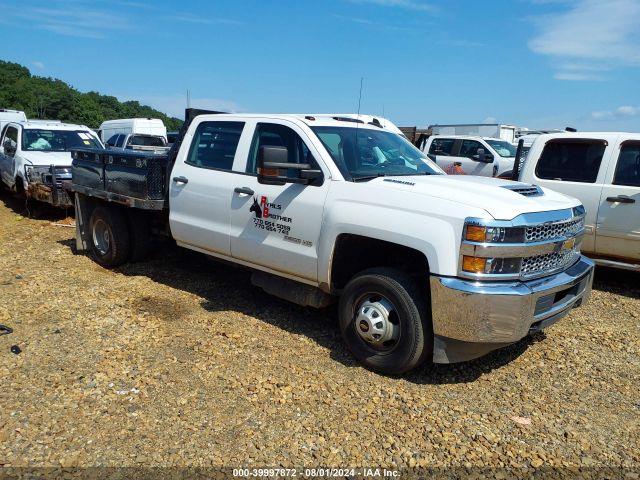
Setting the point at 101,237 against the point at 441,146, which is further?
the point at 441,146

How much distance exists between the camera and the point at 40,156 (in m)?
10.4

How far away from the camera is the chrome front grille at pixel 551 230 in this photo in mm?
3617

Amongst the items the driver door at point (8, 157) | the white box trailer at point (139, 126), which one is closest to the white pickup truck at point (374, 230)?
the driver door at point (8, 157)

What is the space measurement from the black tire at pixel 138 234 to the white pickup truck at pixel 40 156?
10.4ft

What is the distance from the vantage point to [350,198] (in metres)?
4.11

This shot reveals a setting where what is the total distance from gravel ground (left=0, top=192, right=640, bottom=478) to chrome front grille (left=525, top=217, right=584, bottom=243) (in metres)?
1.11

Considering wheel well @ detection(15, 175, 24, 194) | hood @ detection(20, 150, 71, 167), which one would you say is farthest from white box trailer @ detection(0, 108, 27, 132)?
hood @ detection(20, 150, 71, 167)

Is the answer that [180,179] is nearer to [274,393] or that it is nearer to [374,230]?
[374,230]

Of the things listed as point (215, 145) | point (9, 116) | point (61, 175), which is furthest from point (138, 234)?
point (9, 116)

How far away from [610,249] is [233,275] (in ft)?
14.7

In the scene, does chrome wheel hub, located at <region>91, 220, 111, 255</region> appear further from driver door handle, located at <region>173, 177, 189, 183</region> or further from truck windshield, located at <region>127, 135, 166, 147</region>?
truck windshield, located at <region>127, 135, 166, 147</region>

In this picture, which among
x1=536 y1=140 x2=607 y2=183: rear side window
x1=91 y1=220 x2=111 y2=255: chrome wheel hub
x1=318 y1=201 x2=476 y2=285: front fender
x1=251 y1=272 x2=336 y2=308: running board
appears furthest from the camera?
x1=91 y1=220 x2=111 y2=255: chrome wheel hub

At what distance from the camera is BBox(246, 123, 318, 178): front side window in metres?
4.60

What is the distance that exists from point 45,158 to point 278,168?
7.96 meters
